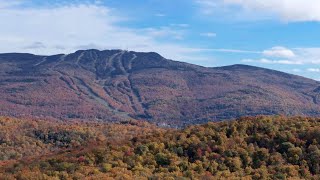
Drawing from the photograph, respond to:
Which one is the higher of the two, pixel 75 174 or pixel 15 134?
pixel 75 174

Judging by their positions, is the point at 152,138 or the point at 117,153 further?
the point at 152,138

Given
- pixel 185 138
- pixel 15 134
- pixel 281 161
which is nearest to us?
pixel 281 161

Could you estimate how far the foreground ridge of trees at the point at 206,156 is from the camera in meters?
38.6

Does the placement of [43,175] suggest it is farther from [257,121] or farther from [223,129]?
[257,121]

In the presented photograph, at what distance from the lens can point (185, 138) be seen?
4722cm

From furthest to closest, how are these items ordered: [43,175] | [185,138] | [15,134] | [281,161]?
1. [15,134]
2. [185,138]
3. [281,161]
4. [43,175]

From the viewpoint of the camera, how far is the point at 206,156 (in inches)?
1697

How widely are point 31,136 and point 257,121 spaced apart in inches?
2990

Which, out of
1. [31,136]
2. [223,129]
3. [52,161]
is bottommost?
[31,136]

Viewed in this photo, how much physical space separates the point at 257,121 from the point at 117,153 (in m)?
15.6

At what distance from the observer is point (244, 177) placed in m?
37.9

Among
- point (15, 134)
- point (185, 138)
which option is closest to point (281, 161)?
point (185, 138)

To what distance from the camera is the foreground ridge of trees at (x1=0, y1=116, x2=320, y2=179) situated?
38.6 meters

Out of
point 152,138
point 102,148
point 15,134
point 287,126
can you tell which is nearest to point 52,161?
point 102,148
